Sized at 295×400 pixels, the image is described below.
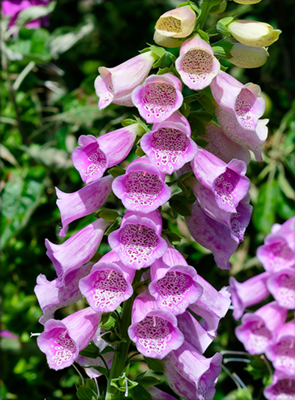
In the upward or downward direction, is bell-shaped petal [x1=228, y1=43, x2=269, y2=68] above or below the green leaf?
above

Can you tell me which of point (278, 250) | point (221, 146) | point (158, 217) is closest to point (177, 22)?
point (221, 146)

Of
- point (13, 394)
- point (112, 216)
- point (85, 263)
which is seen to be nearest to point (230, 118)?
point (112, 216)

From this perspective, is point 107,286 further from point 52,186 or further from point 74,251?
point 52,186

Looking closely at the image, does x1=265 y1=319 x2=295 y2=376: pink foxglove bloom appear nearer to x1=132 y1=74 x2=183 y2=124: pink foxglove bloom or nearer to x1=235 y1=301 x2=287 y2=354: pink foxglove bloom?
x1=235 y1=301 x2=287 y2=354: pink foxglove bloom

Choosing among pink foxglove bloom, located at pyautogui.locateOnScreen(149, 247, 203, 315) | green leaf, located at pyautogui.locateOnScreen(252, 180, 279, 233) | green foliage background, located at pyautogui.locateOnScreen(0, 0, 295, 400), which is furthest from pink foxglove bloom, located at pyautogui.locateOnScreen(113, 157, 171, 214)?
green leaf, located at pyautogui.locateOnScreen(252, 180, 279, 233)

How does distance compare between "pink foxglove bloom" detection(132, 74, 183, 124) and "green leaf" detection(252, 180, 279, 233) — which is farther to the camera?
"green leaf" detection(252, 180, 279, 233)

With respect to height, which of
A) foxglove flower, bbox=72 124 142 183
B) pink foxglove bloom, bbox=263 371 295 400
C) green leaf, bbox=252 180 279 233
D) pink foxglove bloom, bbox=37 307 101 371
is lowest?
green leaf, bbox=252 180 279 233

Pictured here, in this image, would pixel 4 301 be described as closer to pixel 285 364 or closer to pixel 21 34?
pixel 21 34
